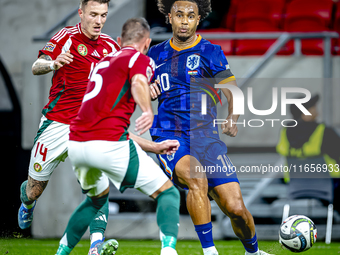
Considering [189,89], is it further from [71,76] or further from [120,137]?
[120,137]

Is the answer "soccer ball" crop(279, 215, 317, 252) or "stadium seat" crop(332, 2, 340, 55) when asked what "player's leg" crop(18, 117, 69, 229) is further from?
"stadium seat" crop(332, 2, 340, 55)

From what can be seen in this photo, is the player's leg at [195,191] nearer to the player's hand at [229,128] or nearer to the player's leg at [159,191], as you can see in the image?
the player's hand at [229,128]

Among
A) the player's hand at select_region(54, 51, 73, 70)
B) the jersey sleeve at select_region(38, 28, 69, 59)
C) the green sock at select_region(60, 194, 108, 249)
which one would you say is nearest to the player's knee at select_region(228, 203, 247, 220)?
the green sock at select_region(60, 194, 108, 249)

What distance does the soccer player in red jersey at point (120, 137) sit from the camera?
123 inches

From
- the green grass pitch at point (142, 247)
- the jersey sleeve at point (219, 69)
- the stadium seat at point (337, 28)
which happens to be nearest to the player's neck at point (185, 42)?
the jersey sleeve at point (219, 69)

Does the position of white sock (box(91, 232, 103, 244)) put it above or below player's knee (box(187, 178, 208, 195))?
below

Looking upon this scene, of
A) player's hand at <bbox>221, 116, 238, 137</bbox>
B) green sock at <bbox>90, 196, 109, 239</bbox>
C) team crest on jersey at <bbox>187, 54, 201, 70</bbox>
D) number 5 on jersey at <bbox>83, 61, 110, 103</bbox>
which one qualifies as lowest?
green sock at <bbox>90, 196, 109, 239</bbox>

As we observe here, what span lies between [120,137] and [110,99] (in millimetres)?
269

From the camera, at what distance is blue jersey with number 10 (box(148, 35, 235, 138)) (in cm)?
416

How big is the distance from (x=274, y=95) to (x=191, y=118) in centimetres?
332

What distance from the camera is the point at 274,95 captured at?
716 cm

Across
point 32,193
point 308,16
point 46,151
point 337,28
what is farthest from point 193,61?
point 337,28

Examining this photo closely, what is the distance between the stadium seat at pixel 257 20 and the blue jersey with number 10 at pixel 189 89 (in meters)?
4.03

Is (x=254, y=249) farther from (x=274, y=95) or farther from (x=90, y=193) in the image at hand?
(x=274, y=95)
